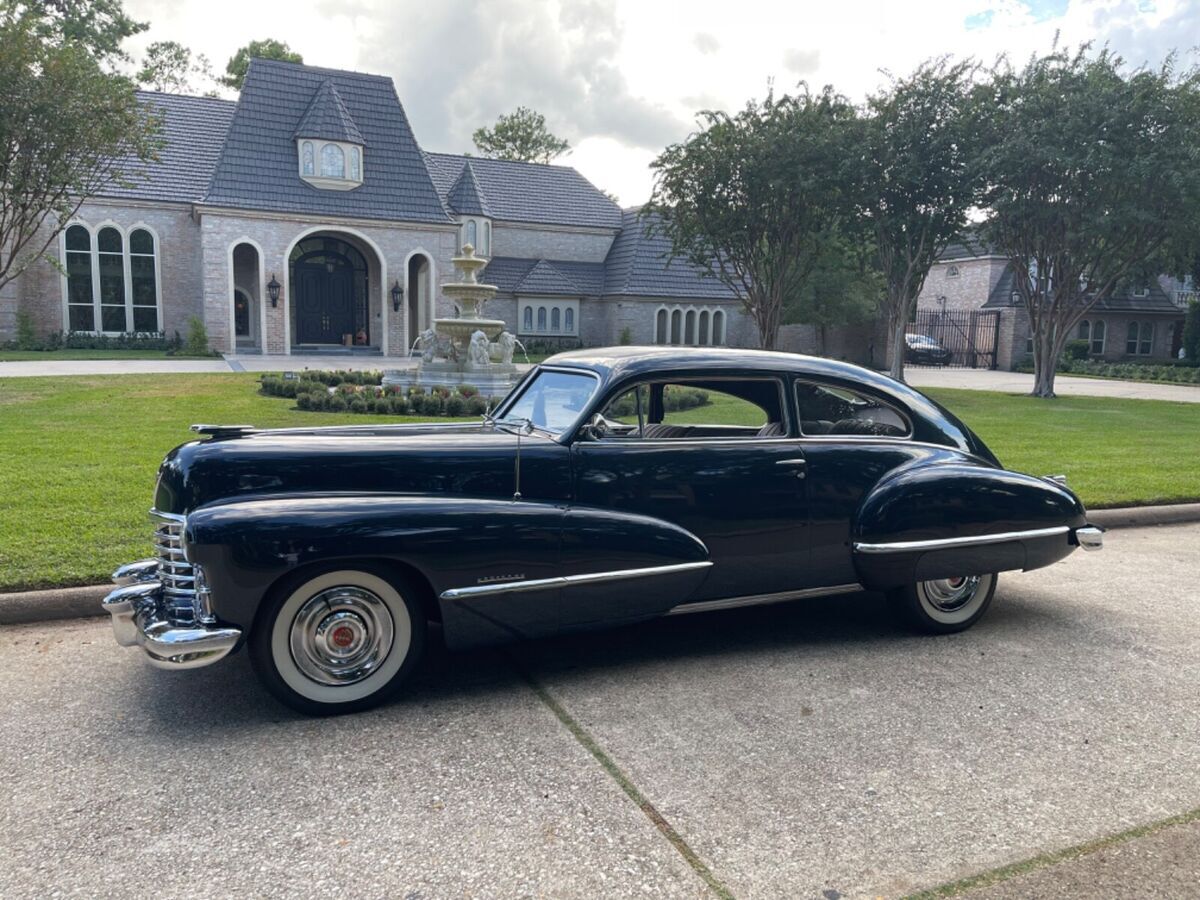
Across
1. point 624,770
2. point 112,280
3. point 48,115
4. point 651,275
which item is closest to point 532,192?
point 651,275

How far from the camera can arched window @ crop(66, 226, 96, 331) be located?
99.3 ft

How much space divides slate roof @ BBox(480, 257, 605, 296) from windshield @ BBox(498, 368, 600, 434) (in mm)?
32763

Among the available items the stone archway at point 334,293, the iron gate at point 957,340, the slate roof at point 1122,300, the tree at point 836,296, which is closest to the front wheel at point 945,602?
the tree at point 836,296

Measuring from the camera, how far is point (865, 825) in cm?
292

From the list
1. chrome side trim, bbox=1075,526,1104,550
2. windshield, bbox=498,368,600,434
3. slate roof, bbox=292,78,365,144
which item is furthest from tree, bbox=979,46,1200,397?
slate roof, bbox=292,78,365,144

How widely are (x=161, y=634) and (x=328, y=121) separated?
99.1 feet

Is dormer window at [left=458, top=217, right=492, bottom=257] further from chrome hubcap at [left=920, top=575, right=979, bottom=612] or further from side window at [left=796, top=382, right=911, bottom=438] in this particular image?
chrome hubcap at [left=920, top=575, right=979, bottom=612]

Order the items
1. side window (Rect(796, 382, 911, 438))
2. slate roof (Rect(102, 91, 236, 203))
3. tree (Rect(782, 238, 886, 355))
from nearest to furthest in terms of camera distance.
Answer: side window (Rect(796, 382, 911, 438))
slate roof (Rect(102, 91, 236, 203))
tree (Rect(782, 238, 886, 355))

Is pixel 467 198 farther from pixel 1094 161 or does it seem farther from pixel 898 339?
pixel 1094 161

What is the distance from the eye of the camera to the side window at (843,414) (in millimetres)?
4691

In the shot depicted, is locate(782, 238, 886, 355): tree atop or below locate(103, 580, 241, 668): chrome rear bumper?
atop

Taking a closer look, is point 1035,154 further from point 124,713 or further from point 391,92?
point 391,92

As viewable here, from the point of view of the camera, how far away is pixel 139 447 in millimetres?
9211

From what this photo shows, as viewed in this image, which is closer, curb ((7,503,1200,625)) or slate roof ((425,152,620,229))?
curb ((7,503,1200,625))
